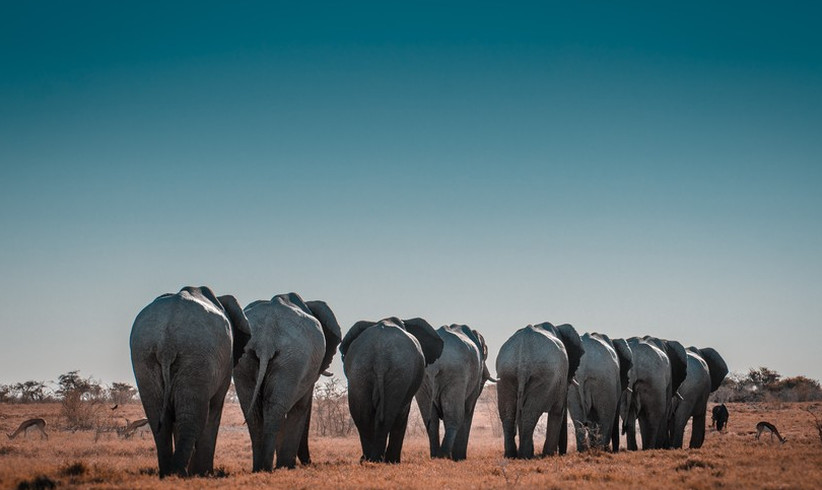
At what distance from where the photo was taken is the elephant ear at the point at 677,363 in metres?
26.1

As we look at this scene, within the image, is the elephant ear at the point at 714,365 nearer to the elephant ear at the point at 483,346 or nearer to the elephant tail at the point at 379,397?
the elephant ear at the point at 483,346

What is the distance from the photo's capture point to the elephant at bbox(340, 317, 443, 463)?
620 inches

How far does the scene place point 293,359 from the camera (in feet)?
47.9

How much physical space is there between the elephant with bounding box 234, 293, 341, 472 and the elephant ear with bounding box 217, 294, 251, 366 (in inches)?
22.0

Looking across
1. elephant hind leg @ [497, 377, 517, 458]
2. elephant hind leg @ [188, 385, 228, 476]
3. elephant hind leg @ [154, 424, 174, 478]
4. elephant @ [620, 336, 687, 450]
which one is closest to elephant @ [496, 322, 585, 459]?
elephant hind leg @ [497, 377, 517, 458]

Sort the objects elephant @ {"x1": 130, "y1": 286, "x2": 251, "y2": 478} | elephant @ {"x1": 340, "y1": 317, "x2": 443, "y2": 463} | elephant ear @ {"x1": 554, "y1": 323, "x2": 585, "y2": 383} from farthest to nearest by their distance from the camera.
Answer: elephant ear @ {"x1": 554, "y1": 323, "x2": 585, "y2": 383}
elephant @ {"x1": 340, "y1": 317, "x2": 443, "y2": 463}
elephant @ {"x1": 130, "y1": 286, "x2": 251, "y2": 478}

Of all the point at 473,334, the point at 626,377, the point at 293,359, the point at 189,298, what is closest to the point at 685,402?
the point at 626,377

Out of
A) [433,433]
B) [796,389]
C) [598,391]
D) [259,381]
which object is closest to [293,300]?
[259,381]

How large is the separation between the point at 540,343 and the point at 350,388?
5628 mm

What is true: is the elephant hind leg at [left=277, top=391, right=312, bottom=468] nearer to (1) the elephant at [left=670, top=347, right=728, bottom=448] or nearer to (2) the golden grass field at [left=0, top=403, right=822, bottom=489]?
(2) the golden grass field at [left=0, top=403, right=822, bottom=489]

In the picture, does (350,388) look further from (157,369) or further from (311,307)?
(157,369)

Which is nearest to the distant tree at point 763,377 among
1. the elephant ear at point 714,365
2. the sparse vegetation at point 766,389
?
the sparse vegetation at point 766,389

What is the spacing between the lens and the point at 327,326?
56.6 feet

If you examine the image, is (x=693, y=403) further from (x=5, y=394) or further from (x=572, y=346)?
(x=5, y=394)
